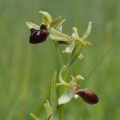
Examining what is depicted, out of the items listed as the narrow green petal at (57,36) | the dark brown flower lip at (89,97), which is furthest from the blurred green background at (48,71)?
the dark brown flower lip at (89,97)

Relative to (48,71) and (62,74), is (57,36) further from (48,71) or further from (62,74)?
(48,71)

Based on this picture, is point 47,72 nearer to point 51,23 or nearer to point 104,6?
point 104,6

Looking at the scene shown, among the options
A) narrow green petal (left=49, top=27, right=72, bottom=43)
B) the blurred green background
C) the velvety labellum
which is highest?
the velvety labellum

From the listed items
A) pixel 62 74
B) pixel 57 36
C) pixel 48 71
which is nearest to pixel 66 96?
pixel 62 74

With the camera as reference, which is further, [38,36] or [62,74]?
[62,74]

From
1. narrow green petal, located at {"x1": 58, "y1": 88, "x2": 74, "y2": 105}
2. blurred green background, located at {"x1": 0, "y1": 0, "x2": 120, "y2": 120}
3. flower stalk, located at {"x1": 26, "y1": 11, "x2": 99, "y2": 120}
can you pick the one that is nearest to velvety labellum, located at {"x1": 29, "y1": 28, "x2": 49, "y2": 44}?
flower stalk, located at {"x1": 26, "y1": 11, "x2": 99, "y2": 120}

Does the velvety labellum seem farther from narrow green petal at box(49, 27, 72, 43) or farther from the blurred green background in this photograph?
the blurred green background

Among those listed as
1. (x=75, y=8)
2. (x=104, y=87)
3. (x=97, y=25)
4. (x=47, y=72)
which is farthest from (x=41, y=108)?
(x=97, y=25)
